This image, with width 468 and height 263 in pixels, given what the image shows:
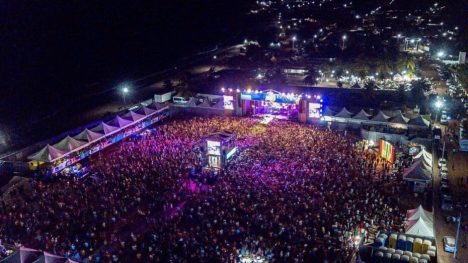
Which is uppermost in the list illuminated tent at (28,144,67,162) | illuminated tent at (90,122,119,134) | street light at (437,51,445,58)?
street light at (437,51,445,58)

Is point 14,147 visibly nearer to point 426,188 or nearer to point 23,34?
point 426,188

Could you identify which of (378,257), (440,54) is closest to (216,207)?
(378,257)

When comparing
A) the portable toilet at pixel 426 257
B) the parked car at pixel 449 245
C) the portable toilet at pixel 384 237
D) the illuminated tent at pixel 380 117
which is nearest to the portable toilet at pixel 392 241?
the portable toilet at pixel 384 237

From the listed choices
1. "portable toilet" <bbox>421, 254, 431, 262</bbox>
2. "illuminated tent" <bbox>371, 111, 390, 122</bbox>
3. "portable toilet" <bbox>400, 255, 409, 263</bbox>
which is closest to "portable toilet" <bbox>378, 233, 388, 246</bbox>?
"portable toilet" <bbox>400, 255, 409, 263</bbox>

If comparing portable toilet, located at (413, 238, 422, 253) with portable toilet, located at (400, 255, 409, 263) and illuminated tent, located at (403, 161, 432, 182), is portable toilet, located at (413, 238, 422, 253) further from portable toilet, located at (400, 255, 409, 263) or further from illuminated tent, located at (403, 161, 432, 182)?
illuminated tent, located at (403, 161, 432, 182)

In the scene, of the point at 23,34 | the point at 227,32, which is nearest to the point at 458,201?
the point at 23,34

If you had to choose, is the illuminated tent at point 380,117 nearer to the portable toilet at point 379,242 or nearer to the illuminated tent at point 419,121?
the illuminated tent at point 419,121
